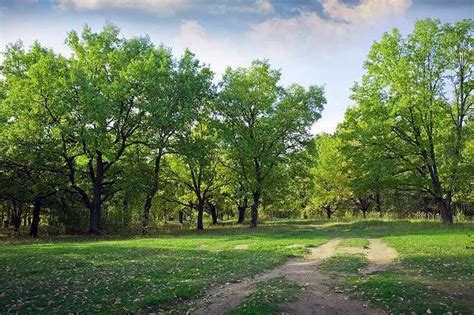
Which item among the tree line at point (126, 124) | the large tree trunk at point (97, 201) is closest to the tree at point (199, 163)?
the tree line at point (126, 124)

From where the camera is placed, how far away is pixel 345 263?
17625 mm

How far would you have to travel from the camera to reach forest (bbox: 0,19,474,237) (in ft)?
115

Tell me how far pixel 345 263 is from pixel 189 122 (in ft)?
90.5

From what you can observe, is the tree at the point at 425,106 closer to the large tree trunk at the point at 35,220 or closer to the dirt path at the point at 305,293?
the dirt path at the point at 305,293

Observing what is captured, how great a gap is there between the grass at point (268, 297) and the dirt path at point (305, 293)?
0.24 meters

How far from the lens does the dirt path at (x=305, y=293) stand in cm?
1055

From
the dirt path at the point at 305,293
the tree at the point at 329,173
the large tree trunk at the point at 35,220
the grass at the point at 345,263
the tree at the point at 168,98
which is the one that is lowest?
the dirt path at the point at 305,293

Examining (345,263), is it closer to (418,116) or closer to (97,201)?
(418,116)

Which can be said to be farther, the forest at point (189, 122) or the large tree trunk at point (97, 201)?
the large tree trunk at point (97, 201)

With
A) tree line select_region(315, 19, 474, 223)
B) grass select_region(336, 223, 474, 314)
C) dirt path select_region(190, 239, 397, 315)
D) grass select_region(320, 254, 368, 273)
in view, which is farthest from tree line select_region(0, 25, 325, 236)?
grass select_region(336, 223, 474, 314)

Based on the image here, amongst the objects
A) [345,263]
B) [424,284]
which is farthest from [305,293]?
[345,263]

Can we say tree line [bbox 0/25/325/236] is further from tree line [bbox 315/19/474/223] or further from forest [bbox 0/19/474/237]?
tree line [bbox 315/19/474/223]

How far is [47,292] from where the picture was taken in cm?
1220

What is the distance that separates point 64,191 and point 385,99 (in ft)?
108
